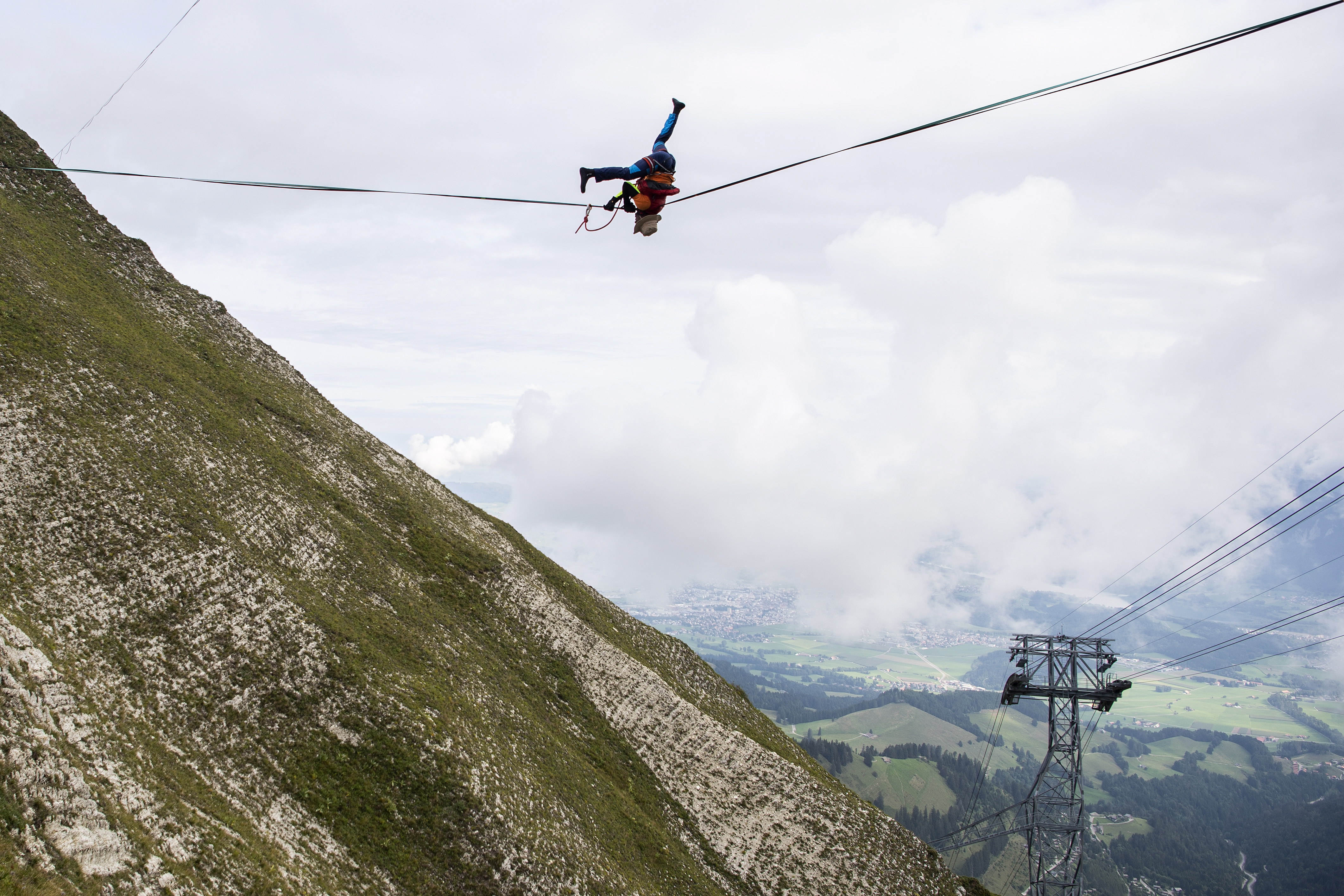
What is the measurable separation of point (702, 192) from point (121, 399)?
42731mm

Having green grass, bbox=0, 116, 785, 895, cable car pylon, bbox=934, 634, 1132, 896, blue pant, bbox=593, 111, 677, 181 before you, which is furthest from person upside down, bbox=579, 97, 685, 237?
cable car pylon, bbox=934, 634, 1132, 896

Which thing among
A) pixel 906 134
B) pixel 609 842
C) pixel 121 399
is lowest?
pixel 609 842

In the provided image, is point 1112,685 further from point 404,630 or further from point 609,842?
point 404,630


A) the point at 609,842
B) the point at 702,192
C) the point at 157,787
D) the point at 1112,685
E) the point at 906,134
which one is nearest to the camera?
the point at 906,134

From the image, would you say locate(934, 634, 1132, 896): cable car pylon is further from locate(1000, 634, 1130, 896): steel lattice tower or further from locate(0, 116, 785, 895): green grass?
locate(0, 116, 785, 895): green grass

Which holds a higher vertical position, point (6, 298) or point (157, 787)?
point (6, 298)

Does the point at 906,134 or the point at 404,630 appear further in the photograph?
the point at 404,630

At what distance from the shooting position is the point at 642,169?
61.9 feet

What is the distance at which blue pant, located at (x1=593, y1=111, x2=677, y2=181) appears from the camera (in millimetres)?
18875

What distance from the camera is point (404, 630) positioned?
4147 centimetres

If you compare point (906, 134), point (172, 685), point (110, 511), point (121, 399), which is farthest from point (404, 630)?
point (906, 134)

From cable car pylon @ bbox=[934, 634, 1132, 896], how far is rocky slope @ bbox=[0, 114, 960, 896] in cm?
832

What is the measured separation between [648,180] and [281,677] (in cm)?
2985

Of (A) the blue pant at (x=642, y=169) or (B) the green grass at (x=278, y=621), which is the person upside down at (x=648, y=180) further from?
(B) the green grass at (x=278, y=621)
